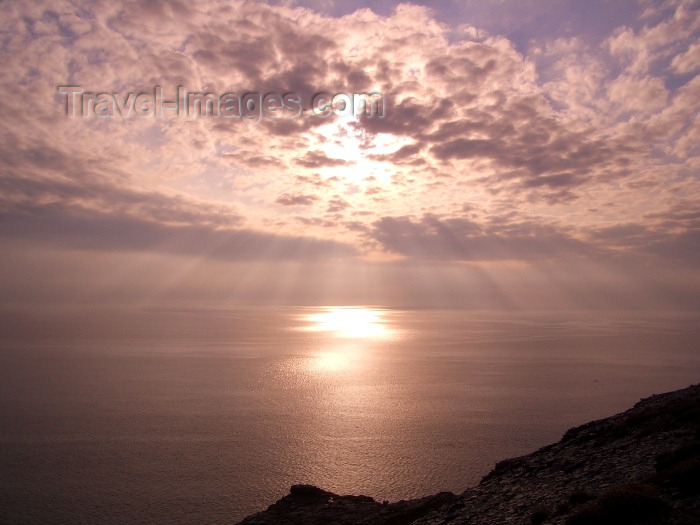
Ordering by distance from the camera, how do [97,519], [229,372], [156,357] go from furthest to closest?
[156,357] < [229,372] < [97,519]

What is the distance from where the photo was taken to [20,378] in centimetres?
10012

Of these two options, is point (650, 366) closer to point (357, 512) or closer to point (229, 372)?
point (229, 372)

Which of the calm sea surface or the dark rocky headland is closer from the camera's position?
the dark rocky headland

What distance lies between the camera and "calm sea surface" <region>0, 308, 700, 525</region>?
40125mm

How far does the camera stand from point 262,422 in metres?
65.2

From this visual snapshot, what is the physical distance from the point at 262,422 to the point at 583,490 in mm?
52484

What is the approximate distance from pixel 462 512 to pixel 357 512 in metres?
9.39

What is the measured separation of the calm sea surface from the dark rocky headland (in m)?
7.70

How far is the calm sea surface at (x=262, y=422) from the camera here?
40.1 m

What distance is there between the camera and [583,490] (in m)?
20.4

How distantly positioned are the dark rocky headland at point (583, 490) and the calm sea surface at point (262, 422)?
7.70 metres

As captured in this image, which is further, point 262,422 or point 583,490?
point 262,422

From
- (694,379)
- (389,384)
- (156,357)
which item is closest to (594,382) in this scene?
(694,379)

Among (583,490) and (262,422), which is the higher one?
(583,490)
